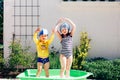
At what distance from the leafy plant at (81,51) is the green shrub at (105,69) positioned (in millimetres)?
469

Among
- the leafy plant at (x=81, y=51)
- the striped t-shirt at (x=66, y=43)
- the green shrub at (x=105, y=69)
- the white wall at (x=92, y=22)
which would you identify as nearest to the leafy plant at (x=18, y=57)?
the white wall at (x=92, y=22)

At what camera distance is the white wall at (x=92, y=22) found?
1112cm

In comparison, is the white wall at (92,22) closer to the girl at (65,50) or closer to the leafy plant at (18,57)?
the leafy plant at (18,57)

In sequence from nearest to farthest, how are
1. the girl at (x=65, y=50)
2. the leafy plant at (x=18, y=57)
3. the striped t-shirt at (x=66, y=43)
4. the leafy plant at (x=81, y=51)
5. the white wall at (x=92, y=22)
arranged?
the girl at (x=65, y=50) → the striped t-shirt at (x=66, y=43) → the leafy plant at (x=18, y=57) → the leafy plant at (x=81, y=51) → the white wall at (x=92, y=22)

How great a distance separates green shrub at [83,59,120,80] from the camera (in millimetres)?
9570

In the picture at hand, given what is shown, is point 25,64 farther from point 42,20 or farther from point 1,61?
point 42,20

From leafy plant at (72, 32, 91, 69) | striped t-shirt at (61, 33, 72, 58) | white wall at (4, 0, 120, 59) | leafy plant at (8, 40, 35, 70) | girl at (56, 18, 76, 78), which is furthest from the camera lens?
white wall at (4, 0, 120, 59)

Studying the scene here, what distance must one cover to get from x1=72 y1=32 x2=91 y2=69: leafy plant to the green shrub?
0.47 meters

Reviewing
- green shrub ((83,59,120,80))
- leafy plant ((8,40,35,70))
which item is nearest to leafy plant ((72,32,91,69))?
green shrub ((83,59,120,80))

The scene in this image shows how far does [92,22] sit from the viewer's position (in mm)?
11133

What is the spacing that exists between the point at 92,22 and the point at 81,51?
41.0 inches

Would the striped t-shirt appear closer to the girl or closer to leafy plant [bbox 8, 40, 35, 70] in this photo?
the girl

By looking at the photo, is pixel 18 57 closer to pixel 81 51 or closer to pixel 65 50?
pixel 81 51

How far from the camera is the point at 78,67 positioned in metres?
10.5
